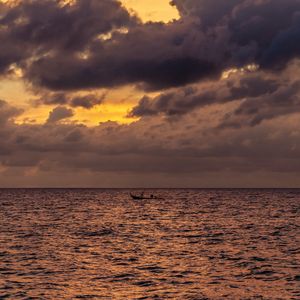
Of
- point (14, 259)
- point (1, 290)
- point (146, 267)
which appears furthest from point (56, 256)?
point (1, 290)

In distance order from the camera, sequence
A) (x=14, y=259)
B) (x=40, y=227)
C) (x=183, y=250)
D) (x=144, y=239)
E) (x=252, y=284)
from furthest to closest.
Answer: (x=40, y=227)
(x=144, y=239)
(x=183, y=250)
(x=14, y=259)
(x=252, y=284)

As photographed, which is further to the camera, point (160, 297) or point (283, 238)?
point (283, 238)

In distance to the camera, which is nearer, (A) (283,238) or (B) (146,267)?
(B) (146,267)

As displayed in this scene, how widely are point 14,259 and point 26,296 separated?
15777 mm

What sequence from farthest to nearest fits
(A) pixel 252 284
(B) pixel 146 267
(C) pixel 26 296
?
(B) pixel 146 267
(A) pixel 252 284
(C) pixel 26 296

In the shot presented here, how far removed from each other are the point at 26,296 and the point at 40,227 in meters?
52.3

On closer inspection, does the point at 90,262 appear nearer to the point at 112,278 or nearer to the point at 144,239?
the point at 112,278

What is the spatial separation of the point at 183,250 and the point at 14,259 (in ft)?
60.6

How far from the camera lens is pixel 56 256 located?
5088cm

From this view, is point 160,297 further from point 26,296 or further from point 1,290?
point 1,290

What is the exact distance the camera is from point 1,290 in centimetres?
3519

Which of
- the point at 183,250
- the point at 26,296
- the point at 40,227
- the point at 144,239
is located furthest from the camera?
the point at 40,227

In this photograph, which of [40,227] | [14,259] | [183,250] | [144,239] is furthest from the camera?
[40,227]

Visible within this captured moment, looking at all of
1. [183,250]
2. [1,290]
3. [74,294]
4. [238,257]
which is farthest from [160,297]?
[183,250]
